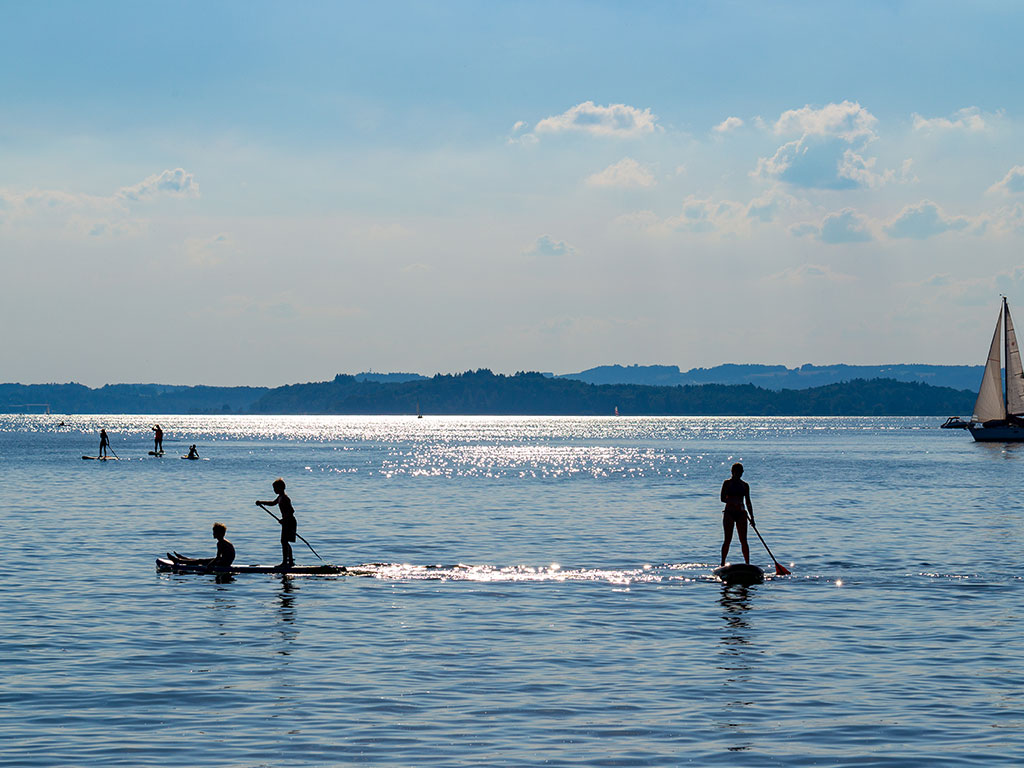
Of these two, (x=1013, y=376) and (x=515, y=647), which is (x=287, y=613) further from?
(x=1013, y=376)

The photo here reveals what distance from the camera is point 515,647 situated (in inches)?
828

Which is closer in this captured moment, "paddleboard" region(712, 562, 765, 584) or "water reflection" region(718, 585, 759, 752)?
"water reflection" region(718, 585, 759, 752)

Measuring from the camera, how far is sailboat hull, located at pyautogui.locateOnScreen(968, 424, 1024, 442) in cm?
14441

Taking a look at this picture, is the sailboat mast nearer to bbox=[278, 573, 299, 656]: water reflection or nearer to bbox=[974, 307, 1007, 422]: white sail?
bbox=[974, 307, 1007, 422]: white sail

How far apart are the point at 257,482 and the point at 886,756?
74.6 m

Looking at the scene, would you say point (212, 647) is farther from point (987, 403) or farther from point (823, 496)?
point (987, 403)

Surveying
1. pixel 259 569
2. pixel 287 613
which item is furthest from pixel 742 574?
pixel 259 569

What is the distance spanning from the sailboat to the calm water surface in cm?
9800

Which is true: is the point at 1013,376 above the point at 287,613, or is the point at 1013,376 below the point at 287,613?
above

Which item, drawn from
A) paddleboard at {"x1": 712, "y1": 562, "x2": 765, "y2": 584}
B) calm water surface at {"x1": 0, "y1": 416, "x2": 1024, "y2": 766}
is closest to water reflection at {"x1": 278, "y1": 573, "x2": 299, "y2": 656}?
calm water surface at {"x1": 0, "y1": 416, "x2": 1024, "y2": 766}

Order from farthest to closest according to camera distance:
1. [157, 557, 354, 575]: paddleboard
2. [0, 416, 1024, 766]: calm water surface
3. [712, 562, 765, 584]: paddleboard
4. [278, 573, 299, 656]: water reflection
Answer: [157, 557, 354, 575]: paddleboard, [712, 562, 765, 584]: paddleboard, [278, 573, 299, 656]: water reflection, [0, 416, 1024, 766]: calm water surface

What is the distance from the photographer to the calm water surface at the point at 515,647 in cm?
1464

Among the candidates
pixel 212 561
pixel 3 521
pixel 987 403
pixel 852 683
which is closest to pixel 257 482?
pixel 3 521

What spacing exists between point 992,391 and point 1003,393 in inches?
121
